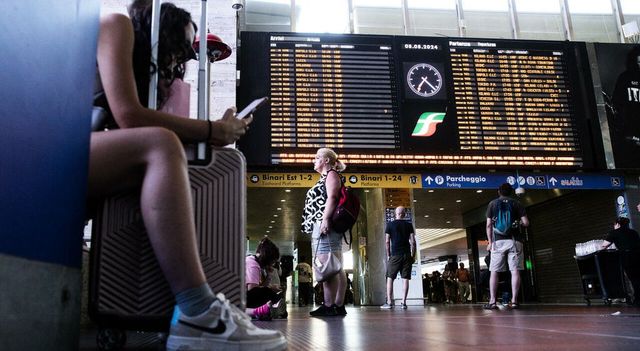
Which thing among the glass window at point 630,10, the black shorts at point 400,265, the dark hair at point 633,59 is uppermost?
the glass window at point 630,10

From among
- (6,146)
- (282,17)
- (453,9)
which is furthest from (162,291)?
(453,9)

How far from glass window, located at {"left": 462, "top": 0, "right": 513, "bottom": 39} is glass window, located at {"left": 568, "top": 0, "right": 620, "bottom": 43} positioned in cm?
141

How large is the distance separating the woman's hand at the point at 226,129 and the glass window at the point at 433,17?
9.45 meters

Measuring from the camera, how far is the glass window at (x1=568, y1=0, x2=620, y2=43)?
1047cm

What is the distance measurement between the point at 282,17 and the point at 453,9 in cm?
354

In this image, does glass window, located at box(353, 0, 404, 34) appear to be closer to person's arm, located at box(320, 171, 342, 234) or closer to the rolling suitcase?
person's arm, located at box(320, 171, 342, 234)

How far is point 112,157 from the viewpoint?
1203 mm

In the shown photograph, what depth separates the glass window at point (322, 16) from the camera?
384 inches

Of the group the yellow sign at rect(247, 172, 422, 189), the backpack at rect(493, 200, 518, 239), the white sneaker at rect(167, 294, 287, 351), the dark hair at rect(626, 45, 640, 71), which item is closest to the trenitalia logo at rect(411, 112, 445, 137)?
the yellow sign at rect(247, 172, 422, 189)

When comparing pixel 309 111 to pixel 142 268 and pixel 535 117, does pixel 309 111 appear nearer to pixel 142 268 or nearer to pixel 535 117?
pixel 535 117

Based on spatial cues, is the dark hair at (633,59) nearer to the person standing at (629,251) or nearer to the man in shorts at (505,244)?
the person standing at (629,251)

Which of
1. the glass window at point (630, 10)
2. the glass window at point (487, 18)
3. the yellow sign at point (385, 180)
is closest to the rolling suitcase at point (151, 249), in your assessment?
the yellow sign at point (385, 180)

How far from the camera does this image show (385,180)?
809 centimetres

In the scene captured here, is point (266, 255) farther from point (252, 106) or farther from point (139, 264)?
point (139, 264)
